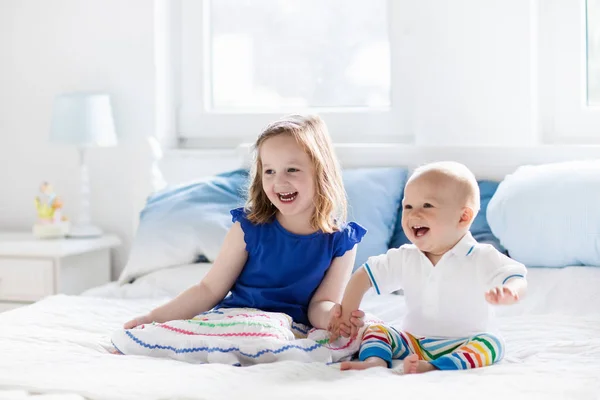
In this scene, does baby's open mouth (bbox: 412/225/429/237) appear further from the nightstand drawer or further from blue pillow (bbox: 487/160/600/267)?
the nightstand drawer

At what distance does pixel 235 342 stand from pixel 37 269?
1.46m

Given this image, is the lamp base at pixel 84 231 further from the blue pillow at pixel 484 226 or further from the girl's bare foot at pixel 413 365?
the girl's bare foot at pixel 413 365

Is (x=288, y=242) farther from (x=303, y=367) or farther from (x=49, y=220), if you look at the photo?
(x=49, y=220)

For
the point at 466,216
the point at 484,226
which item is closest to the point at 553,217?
the point at 484,226

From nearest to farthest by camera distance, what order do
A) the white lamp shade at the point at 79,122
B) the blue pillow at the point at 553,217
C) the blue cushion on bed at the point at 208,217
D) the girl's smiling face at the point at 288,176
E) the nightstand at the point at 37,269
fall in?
the girl's smiling face at the point at 288,176 → the blue pillow at the point at 553,217 → the blue cushion on bed at the point at 208,217 → the nightstand at the point at 37,269 → the white lamp shade at the point at 79,122

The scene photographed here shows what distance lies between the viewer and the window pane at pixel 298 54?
2941mm

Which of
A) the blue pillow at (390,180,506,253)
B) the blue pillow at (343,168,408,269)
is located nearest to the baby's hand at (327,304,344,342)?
the blue pillow at (343,168,408,269)

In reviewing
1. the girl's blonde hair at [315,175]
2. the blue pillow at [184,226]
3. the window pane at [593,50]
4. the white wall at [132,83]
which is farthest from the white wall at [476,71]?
the girl's blonde hair at [315,175]

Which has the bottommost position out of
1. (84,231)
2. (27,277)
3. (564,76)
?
(27,277)

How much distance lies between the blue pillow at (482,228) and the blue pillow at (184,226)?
44 centimetres

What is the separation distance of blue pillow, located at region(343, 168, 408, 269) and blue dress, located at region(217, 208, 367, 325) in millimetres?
403

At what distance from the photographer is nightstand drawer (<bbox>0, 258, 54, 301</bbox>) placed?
2.75m

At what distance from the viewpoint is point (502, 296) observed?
134 centimetres

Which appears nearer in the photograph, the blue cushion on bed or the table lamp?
the blue cushion on bed
